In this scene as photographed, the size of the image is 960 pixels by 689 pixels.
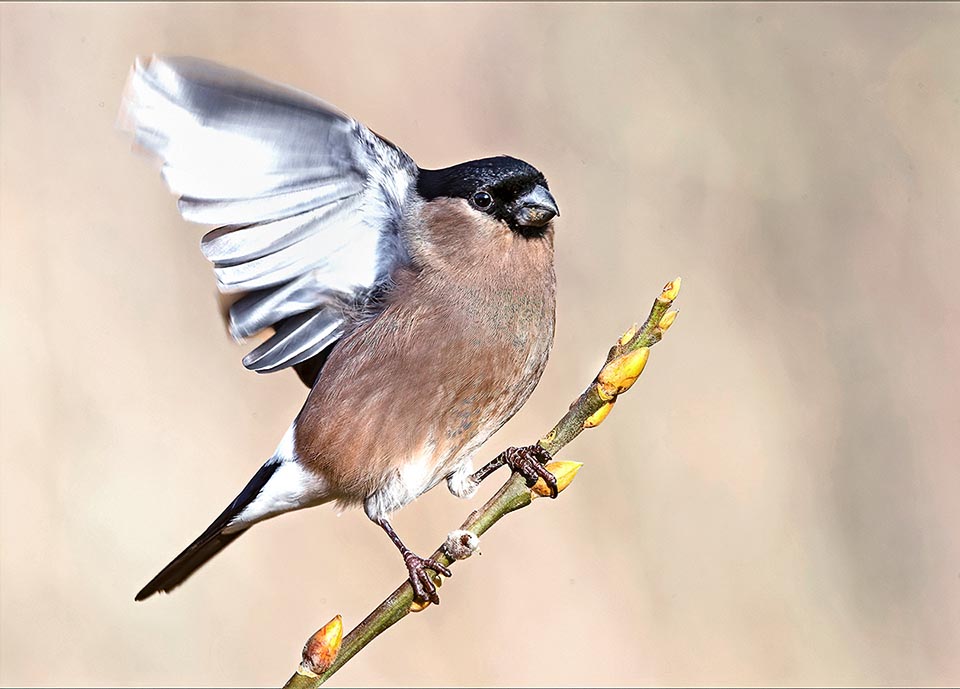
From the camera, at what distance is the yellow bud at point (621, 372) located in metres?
1.96

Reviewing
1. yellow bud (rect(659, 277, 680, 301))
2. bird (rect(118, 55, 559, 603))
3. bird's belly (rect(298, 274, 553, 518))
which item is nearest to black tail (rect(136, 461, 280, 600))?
bird (rect(118, 55, 559, 603))

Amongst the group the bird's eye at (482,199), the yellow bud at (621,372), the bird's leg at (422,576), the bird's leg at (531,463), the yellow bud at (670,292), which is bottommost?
the bird's leg at (422,576)

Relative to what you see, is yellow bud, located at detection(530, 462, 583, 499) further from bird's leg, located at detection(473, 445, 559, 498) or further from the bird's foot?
the bird's foot

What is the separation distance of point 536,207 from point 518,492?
117 centimetres

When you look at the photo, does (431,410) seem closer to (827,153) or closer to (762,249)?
(762,249)

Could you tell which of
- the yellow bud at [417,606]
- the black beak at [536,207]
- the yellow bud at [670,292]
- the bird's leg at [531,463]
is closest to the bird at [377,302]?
the black beak at [536,207]

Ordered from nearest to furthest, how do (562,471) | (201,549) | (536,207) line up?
(562,471)
(536,207)
(201,549)

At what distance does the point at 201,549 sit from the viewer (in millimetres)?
3232

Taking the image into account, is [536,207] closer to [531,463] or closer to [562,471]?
[531,463]

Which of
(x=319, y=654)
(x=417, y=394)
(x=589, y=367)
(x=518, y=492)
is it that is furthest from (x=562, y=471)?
(x=589, y=367)

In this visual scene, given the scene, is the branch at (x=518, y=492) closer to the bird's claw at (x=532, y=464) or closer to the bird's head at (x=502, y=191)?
the bird's claw at (x=532, y=464)

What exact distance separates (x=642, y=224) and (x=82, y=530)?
9.33 ft

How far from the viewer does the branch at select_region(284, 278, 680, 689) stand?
6.24 ft

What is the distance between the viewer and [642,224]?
5.09m
